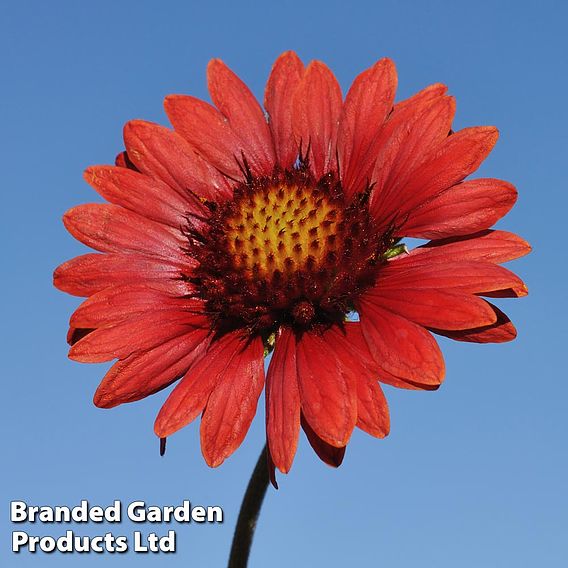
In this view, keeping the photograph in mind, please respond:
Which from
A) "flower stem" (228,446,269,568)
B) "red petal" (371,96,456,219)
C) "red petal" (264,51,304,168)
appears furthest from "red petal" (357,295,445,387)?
"red petal" (264,51,304,168)

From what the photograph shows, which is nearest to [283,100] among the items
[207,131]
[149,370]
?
[207,131]

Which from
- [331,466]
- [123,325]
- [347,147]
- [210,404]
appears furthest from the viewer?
[347,147]

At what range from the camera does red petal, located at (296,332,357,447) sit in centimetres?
252

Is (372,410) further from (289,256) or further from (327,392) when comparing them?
(289,256)

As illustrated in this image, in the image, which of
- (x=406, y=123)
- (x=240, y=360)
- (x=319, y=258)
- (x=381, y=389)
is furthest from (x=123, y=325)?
(x=406, y=123)

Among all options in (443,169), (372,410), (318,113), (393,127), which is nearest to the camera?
(372,410)

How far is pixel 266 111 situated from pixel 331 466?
149 centimetres

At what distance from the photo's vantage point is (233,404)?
109 inches

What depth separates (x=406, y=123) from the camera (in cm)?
308

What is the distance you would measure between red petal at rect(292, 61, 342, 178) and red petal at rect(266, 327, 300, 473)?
31.2 inches

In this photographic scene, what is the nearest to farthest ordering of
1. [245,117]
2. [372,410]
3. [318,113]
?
[372,410], [318,113], [245,117]

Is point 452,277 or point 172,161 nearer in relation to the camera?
point 452,277

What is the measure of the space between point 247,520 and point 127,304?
0.81 meters

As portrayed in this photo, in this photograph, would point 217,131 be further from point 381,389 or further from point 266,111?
point 381,389
